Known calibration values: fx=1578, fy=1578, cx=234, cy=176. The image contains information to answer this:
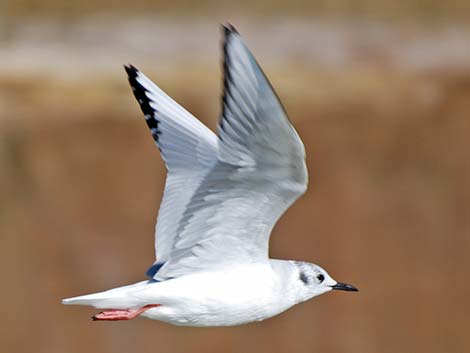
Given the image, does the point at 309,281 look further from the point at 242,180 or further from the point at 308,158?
the point at 308,158

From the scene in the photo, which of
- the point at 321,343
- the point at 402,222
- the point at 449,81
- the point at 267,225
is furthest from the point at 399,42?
the point at 267,225

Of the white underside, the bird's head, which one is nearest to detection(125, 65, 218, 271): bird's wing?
the white underside

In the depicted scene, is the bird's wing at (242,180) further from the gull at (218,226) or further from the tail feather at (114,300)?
the tail feather at (114,300)

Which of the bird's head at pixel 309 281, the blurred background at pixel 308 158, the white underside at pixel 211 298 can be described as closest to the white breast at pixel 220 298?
the white underside at pixel 211 298

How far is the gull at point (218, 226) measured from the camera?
11.9 feet

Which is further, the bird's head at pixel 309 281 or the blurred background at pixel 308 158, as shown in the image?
the blurred background at pixel 308 158

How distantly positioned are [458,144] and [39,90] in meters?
2.12

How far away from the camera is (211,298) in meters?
3.85

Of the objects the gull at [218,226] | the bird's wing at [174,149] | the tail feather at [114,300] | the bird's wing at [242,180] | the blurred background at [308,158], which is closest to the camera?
the bird's wing at [242,180]

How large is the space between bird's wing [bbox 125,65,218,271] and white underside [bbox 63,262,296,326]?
0.14 m

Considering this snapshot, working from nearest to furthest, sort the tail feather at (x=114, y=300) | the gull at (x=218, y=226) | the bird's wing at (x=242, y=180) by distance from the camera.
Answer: the bird's wing at (x=242, y=180) → the gull at (x=218, y=226) → the tail feather at (x=114, y=300)

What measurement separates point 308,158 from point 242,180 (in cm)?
408

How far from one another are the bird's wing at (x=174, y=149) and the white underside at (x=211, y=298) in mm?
142

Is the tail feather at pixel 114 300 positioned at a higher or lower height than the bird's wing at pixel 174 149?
lower
